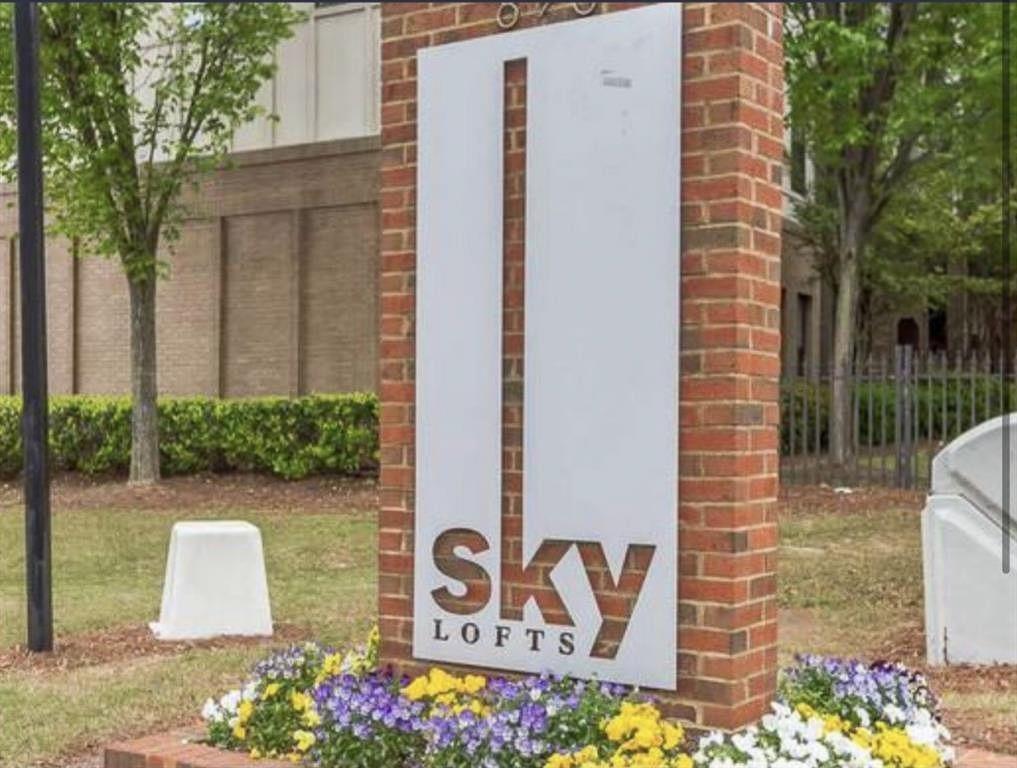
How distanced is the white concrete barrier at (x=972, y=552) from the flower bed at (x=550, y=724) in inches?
100.0

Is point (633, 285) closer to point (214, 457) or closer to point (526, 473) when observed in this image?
point (526, 473)

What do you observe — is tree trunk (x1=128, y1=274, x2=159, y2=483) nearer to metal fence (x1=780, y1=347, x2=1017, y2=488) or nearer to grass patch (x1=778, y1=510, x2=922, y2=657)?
metal fence (x1=780, y1=347, x2=1017, y2=488)

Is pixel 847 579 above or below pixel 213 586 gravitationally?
below

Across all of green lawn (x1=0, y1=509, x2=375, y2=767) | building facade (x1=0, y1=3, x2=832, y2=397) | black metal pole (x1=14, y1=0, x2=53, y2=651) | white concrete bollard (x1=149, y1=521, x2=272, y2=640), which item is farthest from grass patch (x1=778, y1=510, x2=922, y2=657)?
building facade (x1=0, y1=3, x2=832, y2=397)

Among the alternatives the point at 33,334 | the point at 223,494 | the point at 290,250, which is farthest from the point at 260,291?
the point at 33,334

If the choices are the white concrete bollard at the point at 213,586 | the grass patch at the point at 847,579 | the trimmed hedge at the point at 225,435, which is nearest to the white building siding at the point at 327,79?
the trimmed hedge at the point at 225,435

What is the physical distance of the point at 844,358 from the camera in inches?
692

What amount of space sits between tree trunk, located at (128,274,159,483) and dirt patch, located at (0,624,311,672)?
335 inches

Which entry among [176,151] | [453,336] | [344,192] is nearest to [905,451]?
[344,192]

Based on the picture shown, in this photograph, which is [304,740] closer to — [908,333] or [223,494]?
[223,494]

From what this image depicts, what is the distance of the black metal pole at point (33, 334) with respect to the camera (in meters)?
7.79

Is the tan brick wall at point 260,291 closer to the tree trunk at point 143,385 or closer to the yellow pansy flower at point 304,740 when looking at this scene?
the tree trunk at point 143,385

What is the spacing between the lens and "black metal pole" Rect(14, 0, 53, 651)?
25.6 feet

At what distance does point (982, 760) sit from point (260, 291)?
52.5ft
